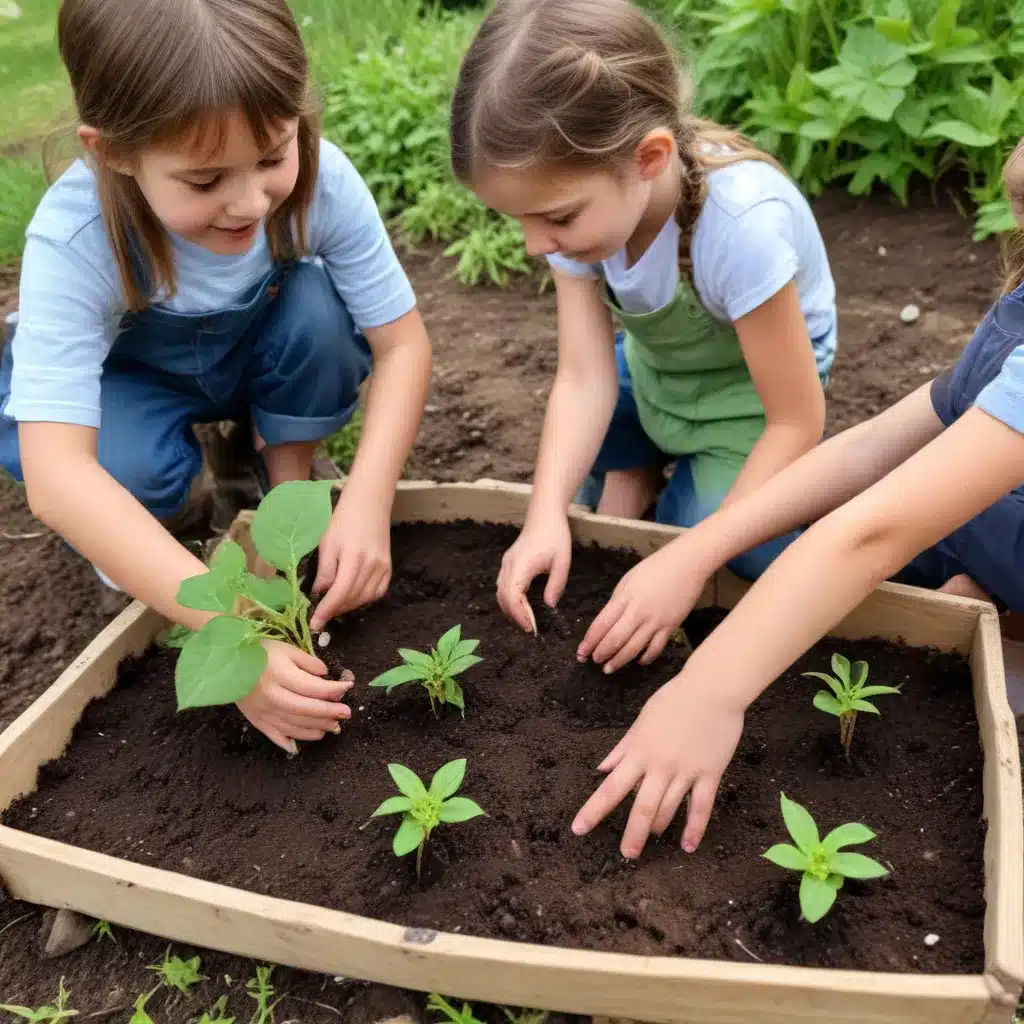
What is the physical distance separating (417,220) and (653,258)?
2036mm

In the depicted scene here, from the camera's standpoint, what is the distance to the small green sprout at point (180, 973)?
59.4 inches

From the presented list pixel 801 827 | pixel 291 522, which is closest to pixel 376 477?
pixel 291 522

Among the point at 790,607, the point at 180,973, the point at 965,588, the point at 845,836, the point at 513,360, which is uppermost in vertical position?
the point at 790,607

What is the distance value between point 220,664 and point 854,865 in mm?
836

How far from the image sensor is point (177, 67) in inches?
57.7

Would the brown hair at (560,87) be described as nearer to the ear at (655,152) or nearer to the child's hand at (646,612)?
the ear at (655,152)

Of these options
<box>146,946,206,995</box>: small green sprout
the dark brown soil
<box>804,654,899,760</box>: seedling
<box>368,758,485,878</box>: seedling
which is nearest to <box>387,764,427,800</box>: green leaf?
<box>368,758,485,878</box>: seedling

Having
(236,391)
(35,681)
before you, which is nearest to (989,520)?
(236,391)

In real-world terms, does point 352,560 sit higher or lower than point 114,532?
lower

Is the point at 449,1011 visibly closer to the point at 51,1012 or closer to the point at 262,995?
the point at 262,995

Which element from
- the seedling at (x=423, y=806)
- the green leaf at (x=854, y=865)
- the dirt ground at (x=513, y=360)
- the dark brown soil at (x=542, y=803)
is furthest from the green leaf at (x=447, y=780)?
the dirt ground at (x=513, y=360)

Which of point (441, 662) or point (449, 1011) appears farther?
point (441, 662)

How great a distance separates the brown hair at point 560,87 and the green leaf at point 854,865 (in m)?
1.04

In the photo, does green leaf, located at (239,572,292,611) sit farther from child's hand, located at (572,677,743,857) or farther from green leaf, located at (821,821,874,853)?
green leaf, located at (821,821,874,853)
